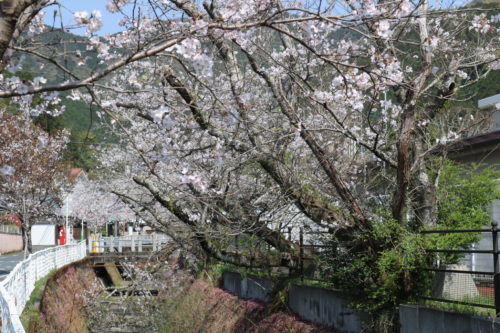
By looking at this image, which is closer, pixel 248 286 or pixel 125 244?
pixel 248 286

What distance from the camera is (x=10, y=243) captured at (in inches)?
2163

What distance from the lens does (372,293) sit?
10.1 m

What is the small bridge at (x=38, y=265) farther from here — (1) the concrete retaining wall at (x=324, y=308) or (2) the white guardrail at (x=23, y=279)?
(1) the concrete retaining wall at (x=324, y=308)

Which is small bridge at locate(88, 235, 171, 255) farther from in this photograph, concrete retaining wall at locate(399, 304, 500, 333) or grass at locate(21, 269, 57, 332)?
concrete retaining wall at locate(399, 304, 500, 333)

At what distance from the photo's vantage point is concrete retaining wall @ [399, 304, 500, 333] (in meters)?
7.47

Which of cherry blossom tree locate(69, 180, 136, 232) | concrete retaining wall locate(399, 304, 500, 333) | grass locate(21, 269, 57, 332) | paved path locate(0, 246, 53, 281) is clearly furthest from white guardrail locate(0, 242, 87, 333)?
cherry blossom tree locate(69, 180, 136, 232)

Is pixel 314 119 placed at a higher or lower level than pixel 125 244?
higher

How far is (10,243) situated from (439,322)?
5265 centimetres

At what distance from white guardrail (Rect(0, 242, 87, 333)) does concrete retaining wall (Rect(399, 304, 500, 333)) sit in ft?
17.4

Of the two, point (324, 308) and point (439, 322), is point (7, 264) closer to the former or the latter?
point (324, 308)

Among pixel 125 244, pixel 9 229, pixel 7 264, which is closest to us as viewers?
pixel 7 264

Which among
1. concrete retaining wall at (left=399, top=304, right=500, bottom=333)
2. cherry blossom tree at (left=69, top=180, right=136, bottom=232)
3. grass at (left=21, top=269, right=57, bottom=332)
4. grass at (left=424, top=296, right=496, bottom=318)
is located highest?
cherry blossom tree at (left=69, top=180, right=136, bottom=232)

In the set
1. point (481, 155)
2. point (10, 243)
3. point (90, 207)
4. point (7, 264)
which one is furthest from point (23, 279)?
point (10, 243)

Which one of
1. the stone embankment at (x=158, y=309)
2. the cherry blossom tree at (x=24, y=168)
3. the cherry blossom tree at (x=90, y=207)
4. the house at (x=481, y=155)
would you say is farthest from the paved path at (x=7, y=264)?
the house at (x=481, y=155)
